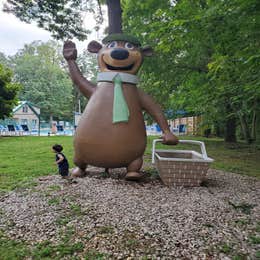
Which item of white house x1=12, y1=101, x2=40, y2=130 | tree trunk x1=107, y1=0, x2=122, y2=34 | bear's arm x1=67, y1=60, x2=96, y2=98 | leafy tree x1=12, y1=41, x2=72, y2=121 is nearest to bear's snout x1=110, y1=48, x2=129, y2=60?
bear's arm x1=67, y1=60, x2=96, y2=98

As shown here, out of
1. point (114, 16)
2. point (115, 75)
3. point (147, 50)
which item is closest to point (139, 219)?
point (115, 75)

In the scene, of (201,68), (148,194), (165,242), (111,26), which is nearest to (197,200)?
(148,194)

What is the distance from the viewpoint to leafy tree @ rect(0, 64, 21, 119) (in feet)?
40.9

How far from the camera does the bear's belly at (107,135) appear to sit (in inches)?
128

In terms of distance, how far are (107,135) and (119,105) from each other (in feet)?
1.49

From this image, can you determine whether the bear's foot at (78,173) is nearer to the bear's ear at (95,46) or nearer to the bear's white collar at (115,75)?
the bear's white collar at (115,75)

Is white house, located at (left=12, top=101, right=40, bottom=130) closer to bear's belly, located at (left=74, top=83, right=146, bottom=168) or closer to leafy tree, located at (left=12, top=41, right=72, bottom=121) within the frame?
leafy tree, located at (left=12, top=41, right=72, bottom=121)

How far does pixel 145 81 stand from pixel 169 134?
18.8ft

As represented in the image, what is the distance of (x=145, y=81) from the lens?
29.3ft

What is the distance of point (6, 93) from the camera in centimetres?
1271

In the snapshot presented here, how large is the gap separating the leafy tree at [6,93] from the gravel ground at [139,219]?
10.9 m

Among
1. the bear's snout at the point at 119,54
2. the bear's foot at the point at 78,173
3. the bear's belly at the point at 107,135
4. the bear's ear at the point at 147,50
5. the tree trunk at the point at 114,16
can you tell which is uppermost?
the tree trunk at the point at 114,16

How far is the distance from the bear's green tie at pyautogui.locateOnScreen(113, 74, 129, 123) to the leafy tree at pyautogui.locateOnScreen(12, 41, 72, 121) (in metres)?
25.2

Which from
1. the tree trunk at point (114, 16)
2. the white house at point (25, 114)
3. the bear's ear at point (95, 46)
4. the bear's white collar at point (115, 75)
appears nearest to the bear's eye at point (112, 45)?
the bear's ear at point (95, 46)
